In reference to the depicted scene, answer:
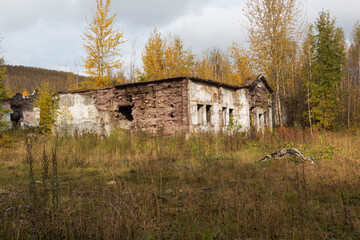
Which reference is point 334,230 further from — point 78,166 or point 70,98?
point 70,98

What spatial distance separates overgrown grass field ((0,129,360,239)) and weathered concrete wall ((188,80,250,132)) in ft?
5.72

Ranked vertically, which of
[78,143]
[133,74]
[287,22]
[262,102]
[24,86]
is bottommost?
[78,143]

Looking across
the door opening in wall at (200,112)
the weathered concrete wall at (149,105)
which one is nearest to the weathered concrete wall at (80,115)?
the weathered concrete wall at (149,105)

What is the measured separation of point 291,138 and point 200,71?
1758cm

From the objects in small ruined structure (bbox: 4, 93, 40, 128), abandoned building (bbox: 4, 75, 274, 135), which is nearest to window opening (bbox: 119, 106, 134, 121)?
abandoned building (bbox: 4, 75, 274, 135)

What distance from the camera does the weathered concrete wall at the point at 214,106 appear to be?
12812 millimetres

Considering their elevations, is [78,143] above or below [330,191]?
above

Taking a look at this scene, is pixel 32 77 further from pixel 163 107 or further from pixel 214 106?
pixel 214 106

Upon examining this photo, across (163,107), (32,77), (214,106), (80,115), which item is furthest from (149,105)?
(32,77)

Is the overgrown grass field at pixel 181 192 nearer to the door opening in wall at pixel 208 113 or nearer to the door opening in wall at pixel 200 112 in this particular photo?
the door opening in wall at pixel 200 112

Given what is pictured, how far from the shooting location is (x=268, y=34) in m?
17.9

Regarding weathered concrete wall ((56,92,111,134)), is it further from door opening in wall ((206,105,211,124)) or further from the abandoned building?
door opening in wall ((206,105,211,124))

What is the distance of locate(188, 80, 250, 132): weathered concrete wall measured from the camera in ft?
42.0

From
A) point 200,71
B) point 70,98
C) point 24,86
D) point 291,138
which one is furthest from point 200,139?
point 24,86
